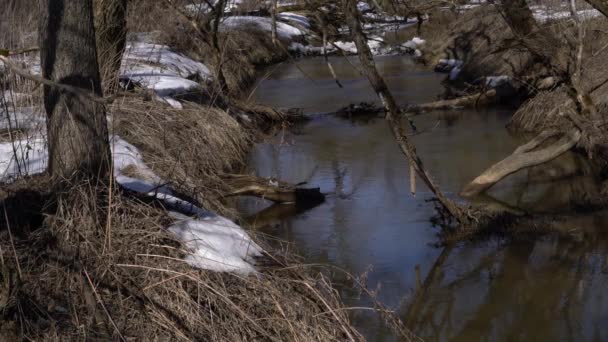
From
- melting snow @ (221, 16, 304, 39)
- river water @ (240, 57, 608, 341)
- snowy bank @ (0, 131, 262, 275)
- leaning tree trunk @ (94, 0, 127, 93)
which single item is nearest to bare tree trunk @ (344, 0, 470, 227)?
river water @ (240, 57, 608, 341)

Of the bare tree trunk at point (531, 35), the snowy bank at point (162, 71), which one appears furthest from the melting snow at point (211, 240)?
the bare tree trunk at point (531, 35)

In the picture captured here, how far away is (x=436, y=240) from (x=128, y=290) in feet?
13.6

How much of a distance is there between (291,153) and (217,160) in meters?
2.03

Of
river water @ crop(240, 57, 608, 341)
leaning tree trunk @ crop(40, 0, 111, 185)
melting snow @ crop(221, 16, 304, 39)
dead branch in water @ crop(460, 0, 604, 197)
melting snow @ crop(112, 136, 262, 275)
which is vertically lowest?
melting snow @ crop(221, 16, 304, 39)

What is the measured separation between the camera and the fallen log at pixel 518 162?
933cm

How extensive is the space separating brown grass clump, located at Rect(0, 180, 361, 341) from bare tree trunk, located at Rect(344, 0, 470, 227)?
248cm

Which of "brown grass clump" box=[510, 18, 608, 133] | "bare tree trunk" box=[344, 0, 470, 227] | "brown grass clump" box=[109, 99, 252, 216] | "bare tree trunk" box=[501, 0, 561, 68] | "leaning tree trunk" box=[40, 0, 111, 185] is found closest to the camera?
"leaning tree trunk" box=[40, 0, 111, 185]

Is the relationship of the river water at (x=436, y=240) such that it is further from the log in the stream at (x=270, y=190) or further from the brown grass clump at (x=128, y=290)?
the brown grass clump at (x=128, y=290)

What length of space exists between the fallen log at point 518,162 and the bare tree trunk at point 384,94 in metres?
1.32

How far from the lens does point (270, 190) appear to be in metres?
9.07

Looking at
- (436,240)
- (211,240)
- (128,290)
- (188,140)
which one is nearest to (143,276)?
(128,290)

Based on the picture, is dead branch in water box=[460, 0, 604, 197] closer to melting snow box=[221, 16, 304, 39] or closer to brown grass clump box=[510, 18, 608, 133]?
brown grass clump box=[510, 18, 608, 133]

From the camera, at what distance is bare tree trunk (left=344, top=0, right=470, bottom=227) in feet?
22.1

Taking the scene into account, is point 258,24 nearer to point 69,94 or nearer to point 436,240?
point 436,240
